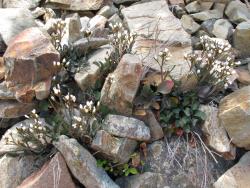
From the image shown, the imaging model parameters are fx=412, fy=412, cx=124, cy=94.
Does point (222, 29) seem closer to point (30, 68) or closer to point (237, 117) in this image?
point (237, 117)

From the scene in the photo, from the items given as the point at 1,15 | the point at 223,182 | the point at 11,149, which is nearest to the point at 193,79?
the point at 223,182

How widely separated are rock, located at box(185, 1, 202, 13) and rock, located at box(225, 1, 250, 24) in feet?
1.34

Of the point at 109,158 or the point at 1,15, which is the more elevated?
the point at 1,15

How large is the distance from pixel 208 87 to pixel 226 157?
823 mm

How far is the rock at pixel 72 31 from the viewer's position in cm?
512

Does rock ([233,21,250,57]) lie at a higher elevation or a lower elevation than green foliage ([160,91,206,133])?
higher

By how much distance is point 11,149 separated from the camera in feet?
15.0

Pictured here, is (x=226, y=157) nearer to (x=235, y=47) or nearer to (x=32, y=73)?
(x=235, y=47)

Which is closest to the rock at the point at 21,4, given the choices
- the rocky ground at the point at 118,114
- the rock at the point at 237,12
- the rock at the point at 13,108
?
the rocky ground at the point at 118,114

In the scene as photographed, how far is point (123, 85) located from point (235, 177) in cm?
155

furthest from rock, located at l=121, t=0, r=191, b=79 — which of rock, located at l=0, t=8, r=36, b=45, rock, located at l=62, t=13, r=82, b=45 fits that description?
rock, located at l=0, t=8, r=36, b=45

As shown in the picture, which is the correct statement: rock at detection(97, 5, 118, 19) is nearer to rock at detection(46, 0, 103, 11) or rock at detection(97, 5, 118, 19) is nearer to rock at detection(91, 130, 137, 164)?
rock at detection(46, 0, 103, 11)

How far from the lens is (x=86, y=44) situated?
16.2 feet

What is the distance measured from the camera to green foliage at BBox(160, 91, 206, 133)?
4605 millimetres
